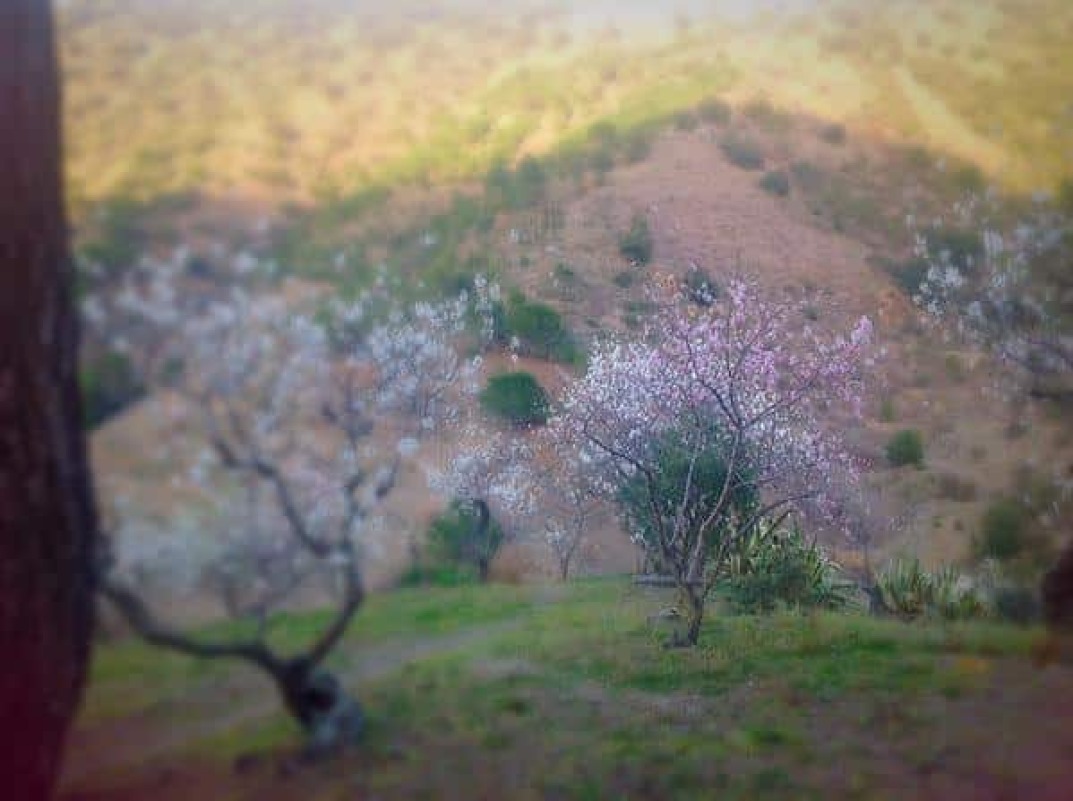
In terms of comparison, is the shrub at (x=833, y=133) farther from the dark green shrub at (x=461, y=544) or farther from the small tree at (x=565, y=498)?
the dark green shrub at (x=461, y=544)

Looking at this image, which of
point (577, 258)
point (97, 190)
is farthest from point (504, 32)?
point (97, 190)

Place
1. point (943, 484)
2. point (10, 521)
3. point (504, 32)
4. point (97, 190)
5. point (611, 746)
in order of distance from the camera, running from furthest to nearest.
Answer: point (943, 484), point (504, 32), point (611, 746), point (97, 190), point (10, 521)

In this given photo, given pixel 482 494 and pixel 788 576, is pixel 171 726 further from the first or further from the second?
pixel 788 576

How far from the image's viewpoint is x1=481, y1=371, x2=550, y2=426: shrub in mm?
4266

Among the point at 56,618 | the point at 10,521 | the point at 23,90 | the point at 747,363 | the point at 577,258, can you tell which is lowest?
the point at 56,618

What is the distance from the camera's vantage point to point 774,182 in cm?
509

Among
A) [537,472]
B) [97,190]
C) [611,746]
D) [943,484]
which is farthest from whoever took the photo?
[943,484]

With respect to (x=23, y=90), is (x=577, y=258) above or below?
below

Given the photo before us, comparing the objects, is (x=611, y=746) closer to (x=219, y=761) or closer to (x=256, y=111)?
(x=219, y=761)

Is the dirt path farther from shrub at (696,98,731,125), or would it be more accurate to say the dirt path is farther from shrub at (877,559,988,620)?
shrub at (877,559,988,620)

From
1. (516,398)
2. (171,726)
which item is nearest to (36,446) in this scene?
(171,726)

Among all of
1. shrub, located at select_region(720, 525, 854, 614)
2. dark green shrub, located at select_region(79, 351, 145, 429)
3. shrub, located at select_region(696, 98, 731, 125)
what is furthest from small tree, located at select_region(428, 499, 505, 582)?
shrub, located at select_region(720, 525, 854, 614)

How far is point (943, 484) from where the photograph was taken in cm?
520

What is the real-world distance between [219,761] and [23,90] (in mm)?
2222
